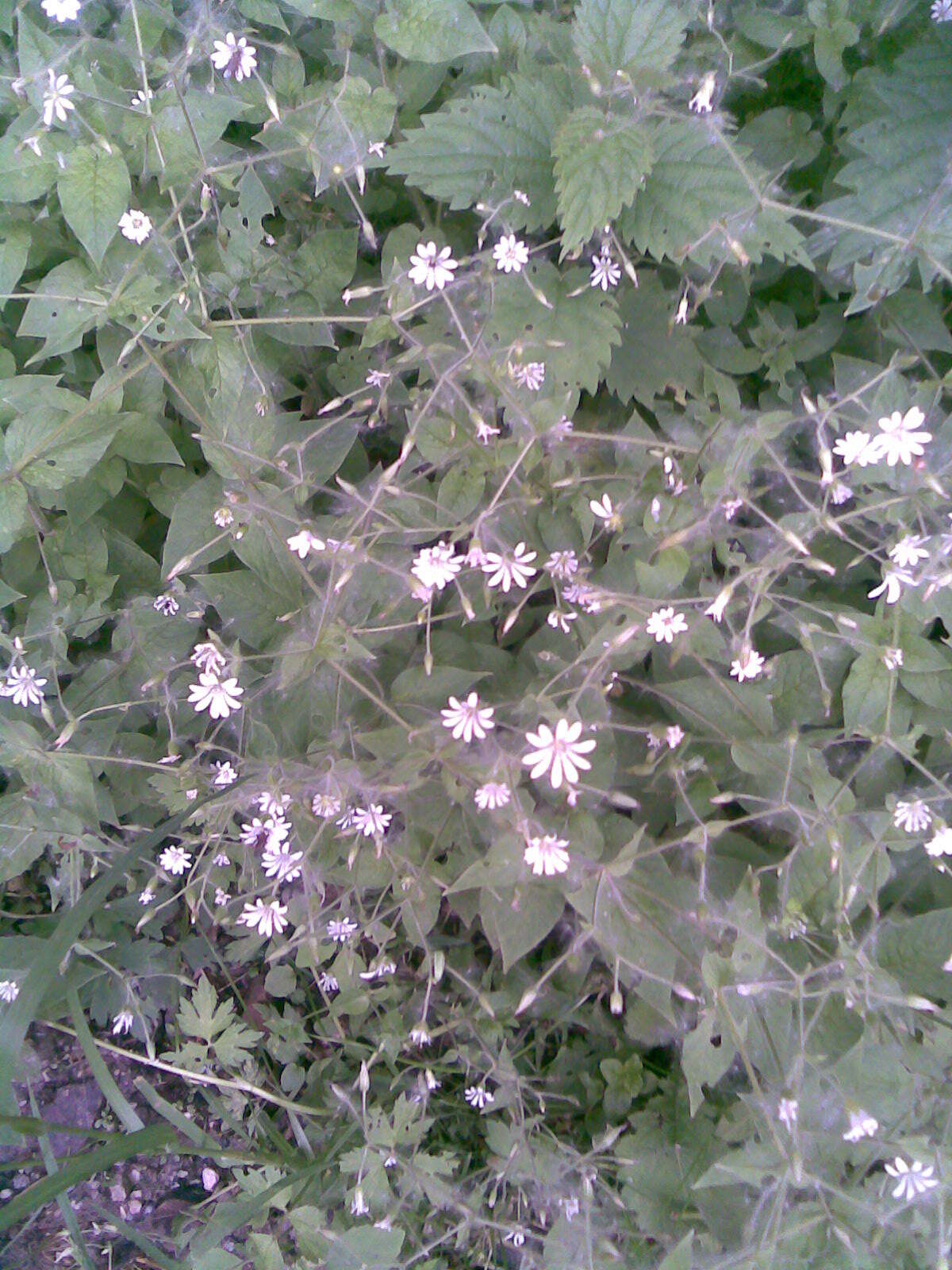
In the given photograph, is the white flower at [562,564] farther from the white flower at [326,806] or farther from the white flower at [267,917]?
the white flower at [267,917]

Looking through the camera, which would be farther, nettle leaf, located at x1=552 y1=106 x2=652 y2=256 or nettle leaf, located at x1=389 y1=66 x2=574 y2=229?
nettle leaf, located at x1=389 y1=66 x2=574 y2=229

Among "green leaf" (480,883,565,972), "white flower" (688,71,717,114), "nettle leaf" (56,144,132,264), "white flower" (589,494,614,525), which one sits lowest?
"green leaf" (480,883,565,972)

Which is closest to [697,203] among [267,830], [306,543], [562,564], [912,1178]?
[562,564]

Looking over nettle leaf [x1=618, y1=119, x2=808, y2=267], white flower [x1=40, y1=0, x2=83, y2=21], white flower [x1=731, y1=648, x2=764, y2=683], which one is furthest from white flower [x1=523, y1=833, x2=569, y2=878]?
white flower [x1=40, y1=0, x2=83, y2=21]

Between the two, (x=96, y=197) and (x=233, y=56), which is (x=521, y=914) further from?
(x=233, y=56)

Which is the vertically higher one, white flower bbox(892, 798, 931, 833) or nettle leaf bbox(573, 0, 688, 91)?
nettle leaf bbox(573, 0, 688, 91)

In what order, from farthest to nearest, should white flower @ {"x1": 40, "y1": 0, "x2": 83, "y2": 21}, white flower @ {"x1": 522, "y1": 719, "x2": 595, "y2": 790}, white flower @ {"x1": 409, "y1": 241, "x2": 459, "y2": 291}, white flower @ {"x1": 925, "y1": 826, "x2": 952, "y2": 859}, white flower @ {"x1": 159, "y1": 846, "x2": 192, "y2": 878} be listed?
white flower @ {"x1": 159, "y1": 846, "x2": 192, "y2": 878}, white flower @ {"x1": 409, "y1": 241, "x2": 459, "y2": 291}, white flower @ {"x1": 40, "y1": 0, "x2": 83, "y2": 21}, white flower @ {"x1": 925, "y1": 826, "x2": 952, "y2": 859}, white flower @ {"x1": 522, "y1": 719, "x2": 595, "y2": 790}

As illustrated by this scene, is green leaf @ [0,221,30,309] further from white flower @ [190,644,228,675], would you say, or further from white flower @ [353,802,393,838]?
white flower @ [353,802,393,838]

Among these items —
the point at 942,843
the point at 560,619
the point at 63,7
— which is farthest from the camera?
the point at 560,619
